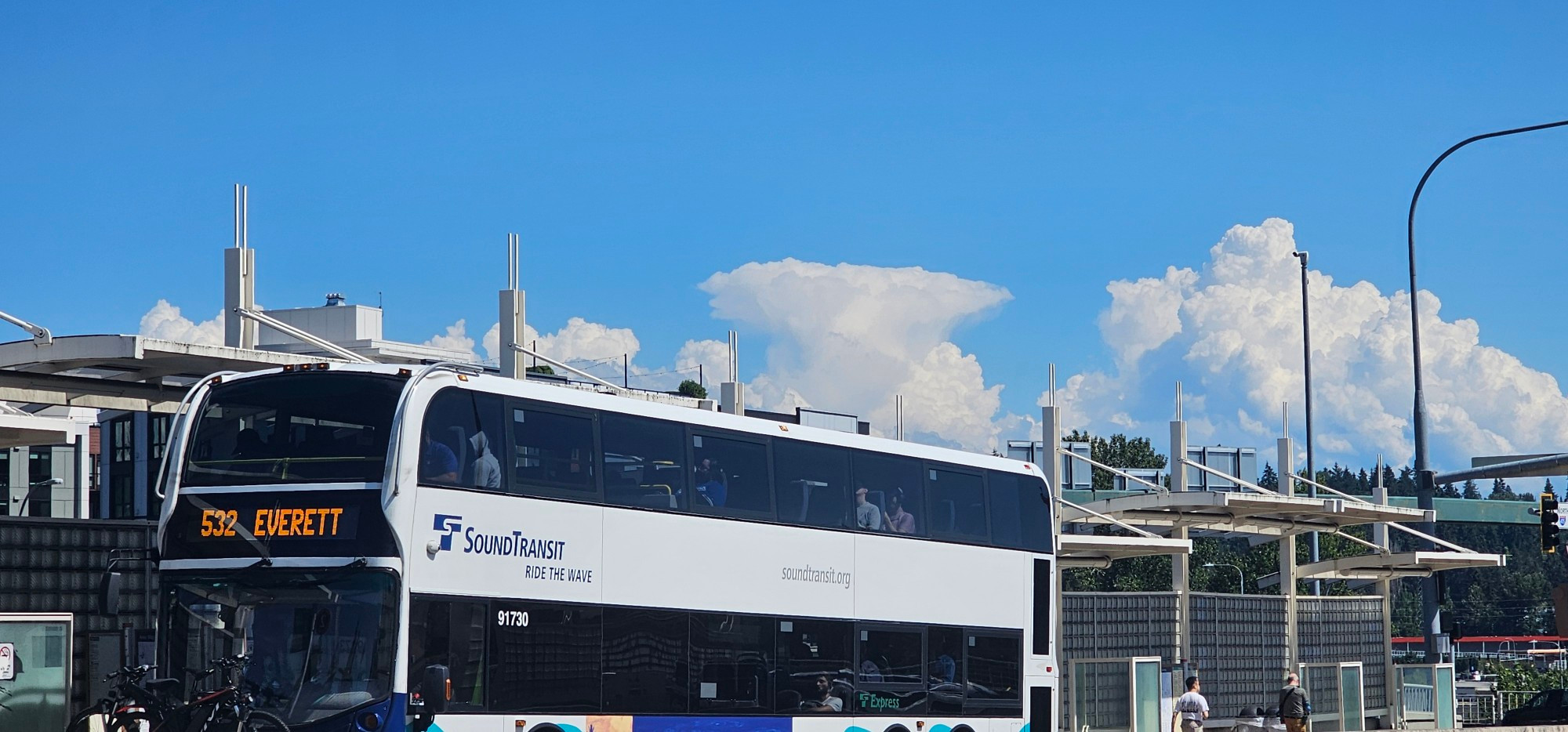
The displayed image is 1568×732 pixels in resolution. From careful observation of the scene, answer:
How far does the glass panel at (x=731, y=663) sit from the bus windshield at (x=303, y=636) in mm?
3747

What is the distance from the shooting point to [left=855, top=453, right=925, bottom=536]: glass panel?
19016 mm

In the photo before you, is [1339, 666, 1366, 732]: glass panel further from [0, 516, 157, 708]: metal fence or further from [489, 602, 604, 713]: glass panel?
[0, 516, 157, 708]: metal fence

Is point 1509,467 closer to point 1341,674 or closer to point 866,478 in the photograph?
point 1341,674

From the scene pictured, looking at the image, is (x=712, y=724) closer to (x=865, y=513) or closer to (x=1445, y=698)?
(x=865, y=513)

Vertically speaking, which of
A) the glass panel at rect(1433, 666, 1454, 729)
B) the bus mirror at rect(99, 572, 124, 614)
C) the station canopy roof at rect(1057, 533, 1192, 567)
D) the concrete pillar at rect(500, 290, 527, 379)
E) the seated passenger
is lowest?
the glass panel at rect(1433, 666, 1454, 729)

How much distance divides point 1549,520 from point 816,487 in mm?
20135

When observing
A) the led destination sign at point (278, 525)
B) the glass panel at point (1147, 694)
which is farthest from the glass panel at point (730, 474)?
the glass panel at point (1147, 694)

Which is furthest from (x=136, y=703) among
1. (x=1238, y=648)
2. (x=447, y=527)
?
(x=1238, y=648)

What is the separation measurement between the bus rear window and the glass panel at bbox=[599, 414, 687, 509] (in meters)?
2.33

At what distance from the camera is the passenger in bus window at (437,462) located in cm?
1414

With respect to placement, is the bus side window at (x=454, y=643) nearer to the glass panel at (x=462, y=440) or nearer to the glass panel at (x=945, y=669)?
the glass panel at (x=462, y=440)

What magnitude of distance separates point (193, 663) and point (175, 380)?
757cm

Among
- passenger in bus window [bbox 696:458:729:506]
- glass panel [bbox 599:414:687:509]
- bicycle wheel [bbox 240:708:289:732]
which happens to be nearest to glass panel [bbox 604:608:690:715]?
glass panel [bbox 599:414:687:509]

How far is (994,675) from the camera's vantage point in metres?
20.6
